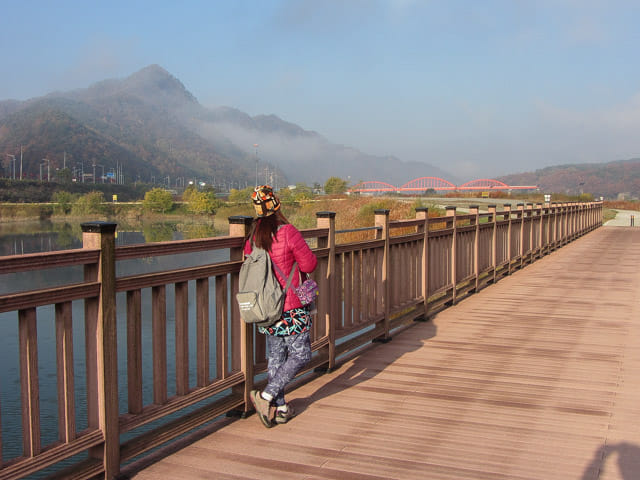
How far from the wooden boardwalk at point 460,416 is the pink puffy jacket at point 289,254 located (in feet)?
2.94

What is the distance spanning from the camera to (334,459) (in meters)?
3.58

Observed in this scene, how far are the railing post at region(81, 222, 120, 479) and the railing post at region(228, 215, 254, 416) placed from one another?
115cm

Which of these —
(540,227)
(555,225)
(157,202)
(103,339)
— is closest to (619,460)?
(103,339)

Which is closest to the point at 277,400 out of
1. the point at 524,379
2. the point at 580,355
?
the point at 524,379

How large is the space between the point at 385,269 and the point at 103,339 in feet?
12.6

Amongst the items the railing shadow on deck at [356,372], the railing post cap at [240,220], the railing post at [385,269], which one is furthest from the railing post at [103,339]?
the railing post at [385,269]

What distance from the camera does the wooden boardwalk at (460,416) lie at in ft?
11.4

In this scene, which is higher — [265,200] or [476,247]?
[265,200]

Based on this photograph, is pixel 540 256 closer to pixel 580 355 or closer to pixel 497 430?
pixel 580 355

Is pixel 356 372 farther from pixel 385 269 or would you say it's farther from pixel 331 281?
pixel 385 269

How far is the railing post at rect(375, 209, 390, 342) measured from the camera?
21.2 feet

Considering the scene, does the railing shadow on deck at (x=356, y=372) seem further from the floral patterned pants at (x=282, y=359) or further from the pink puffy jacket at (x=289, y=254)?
the pink puffy jacket at (x=289, y=254)

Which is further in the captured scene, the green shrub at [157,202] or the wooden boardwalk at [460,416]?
the green shrub at [157,202]

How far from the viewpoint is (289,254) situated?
392 centimetres
